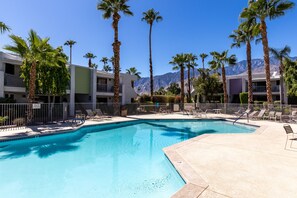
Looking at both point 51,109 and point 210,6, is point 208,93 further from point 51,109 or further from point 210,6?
point 51,109

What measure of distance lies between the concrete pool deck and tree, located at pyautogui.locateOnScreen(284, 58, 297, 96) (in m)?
21.0

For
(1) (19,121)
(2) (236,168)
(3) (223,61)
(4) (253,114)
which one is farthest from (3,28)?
(3) (223,61)

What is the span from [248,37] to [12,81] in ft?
85.4

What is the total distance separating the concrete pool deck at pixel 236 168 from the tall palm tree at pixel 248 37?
48.5 feet

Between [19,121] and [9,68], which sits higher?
[9,68]

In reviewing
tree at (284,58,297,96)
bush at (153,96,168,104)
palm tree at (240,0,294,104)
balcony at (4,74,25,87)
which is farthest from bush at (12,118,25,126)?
tree at (284,58,297,96)

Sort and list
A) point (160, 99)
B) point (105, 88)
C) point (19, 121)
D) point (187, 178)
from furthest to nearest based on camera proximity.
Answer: point (160, 99) → point (105, 88) → point (19, 121) → point (187, 178)

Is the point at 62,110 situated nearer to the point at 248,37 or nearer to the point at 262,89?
the point at 248,37

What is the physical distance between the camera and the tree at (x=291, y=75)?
77.4ft

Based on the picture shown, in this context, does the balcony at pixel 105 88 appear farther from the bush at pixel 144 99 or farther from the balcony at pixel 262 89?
the balcony at pixel 262 89

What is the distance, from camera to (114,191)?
475 centimetres

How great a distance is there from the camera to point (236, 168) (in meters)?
4.89

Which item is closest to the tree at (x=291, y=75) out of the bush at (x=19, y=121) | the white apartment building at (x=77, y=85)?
the white apartment building at (x=77, y=85)

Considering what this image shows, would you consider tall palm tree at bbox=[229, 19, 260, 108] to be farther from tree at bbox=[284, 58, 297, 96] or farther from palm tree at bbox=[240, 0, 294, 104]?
tree at bbox=[284, 58, 297, 96]
